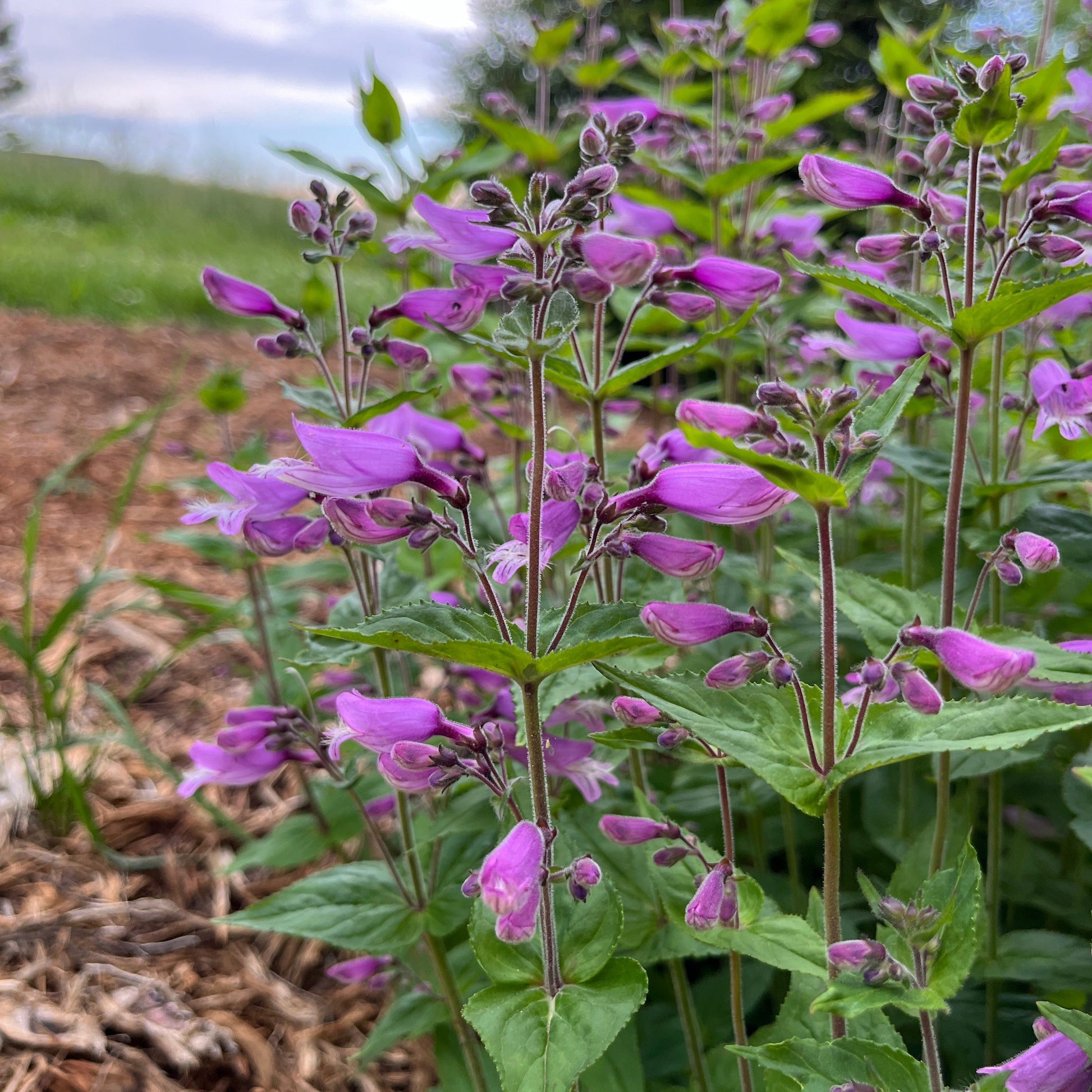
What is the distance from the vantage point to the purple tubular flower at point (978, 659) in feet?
5.11

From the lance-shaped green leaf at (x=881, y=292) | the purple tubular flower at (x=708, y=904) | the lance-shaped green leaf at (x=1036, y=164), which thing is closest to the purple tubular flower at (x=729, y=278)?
the lance-shaped green leaf at (x=881, y=292)

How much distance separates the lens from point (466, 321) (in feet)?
6.98

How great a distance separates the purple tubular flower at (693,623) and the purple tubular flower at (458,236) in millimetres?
932

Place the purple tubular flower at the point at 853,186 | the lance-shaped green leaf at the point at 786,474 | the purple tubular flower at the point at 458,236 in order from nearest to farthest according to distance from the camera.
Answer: the lance-shaped green leaf at the point at 786,474 → the purple tubular flower at the point at 458,236 → the purple tubular flower at the point at 853,186

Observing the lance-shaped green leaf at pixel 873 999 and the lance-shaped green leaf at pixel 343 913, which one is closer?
the lance-shaped green leaf at pixel 873 999

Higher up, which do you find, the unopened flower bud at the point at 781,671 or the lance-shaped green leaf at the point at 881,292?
the lance-shaped green leaf at the point at 881,292

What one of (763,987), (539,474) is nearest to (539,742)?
(539,474)

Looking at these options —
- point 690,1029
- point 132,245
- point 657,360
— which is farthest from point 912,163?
point 132,245

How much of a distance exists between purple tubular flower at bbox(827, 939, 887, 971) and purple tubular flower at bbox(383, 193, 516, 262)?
1.61 m

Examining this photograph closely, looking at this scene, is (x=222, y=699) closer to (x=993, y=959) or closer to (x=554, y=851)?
(x=554, y=851)

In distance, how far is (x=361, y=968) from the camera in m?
3.03

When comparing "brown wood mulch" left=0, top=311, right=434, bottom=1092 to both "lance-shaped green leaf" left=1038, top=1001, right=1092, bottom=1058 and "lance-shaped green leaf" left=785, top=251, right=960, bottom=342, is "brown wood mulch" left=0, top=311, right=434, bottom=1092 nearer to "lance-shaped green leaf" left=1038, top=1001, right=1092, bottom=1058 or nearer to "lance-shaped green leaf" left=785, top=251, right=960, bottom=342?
"lance-shaped green leaf" left=1038, top=1001, right=1092, bottom=1058

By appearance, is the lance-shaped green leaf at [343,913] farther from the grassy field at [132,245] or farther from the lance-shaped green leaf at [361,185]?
the grassy field at [132,245]

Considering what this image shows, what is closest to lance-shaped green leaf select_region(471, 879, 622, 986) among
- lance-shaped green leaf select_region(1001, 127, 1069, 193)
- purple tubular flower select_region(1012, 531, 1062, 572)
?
purple tubular flower select_region(1012, 531, 1062, 572)
